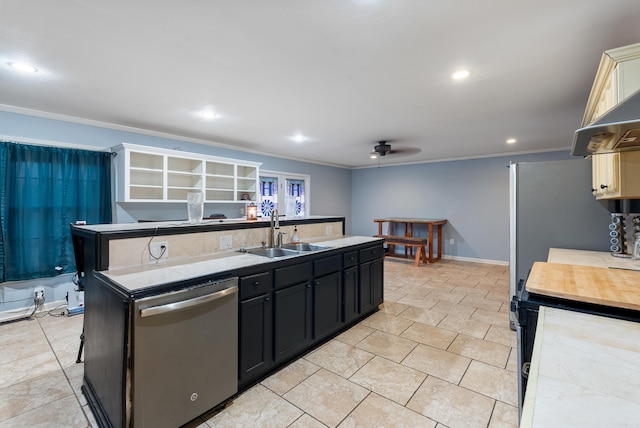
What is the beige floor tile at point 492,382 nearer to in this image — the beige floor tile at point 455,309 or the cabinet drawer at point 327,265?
the beige floor tile at point 455,309

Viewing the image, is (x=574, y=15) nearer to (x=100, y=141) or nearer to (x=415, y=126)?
(x=415, y=126)

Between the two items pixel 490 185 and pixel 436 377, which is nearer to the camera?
pixel 436 377

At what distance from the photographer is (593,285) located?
60.7 inches

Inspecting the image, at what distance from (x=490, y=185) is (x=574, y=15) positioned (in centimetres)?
510

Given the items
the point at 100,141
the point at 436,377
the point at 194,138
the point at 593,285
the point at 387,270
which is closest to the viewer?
the point at 593,285

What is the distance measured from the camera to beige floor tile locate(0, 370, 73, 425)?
1920mm

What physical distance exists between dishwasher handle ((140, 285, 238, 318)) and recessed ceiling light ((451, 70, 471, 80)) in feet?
8.07

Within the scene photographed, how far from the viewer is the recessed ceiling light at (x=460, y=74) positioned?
2.47 m

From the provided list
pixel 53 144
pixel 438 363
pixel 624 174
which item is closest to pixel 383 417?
pixel 438 363

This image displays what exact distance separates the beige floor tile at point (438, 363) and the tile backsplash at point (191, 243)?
1.62 metres

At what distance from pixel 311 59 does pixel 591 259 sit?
2.71 m

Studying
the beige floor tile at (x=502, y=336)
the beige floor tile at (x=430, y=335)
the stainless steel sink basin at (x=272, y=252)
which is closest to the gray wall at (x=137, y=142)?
the stainless steel sink basin at (x=272, y=252)

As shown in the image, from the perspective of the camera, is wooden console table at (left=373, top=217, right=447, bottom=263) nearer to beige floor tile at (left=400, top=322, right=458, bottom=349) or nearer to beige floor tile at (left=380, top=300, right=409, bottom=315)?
beige floor tile at (left=380, top=300, right=409, bottom=315)

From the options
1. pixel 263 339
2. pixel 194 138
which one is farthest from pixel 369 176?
pixel 263 339
